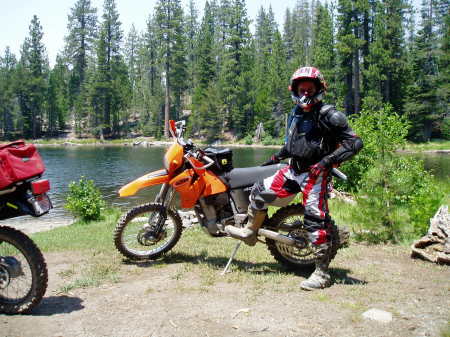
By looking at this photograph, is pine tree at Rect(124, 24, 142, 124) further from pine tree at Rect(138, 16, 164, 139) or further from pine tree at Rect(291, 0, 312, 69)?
pine tree at Rect(291, 0, 312, 69)

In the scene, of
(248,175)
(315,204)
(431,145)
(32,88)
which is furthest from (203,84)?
(315,204)

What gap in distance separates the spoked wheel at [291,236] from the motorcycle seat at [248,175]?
56 centimetres

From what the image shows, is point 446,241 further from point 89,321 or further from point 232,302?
point 89,321

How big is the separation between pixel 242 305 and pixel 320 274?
106cm

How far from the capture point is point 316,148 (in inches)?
184

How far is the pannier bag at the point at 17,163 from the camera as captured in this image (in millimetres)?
3938

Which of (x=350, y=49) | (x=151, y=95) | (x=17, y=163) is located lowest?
(x=17, y=163)

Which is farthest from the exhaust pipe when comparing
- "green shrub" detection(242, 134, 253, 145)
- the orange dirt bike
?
"green shrub" detection(242, 134, 253, 145)

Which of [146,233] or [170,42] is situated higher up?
[170,42]

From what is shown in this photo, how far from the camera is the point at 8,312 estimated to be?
4125mm

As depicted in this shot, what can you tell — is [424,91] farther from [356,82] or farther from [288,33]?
[288,33]

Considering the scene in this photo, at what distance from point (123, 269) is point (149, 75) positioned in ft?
287

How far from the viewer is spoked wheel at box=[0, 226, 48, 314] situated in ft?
13.4

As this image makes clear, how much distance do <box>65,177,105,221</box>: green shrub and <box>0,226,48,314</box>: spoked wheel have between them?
25.3 feet
